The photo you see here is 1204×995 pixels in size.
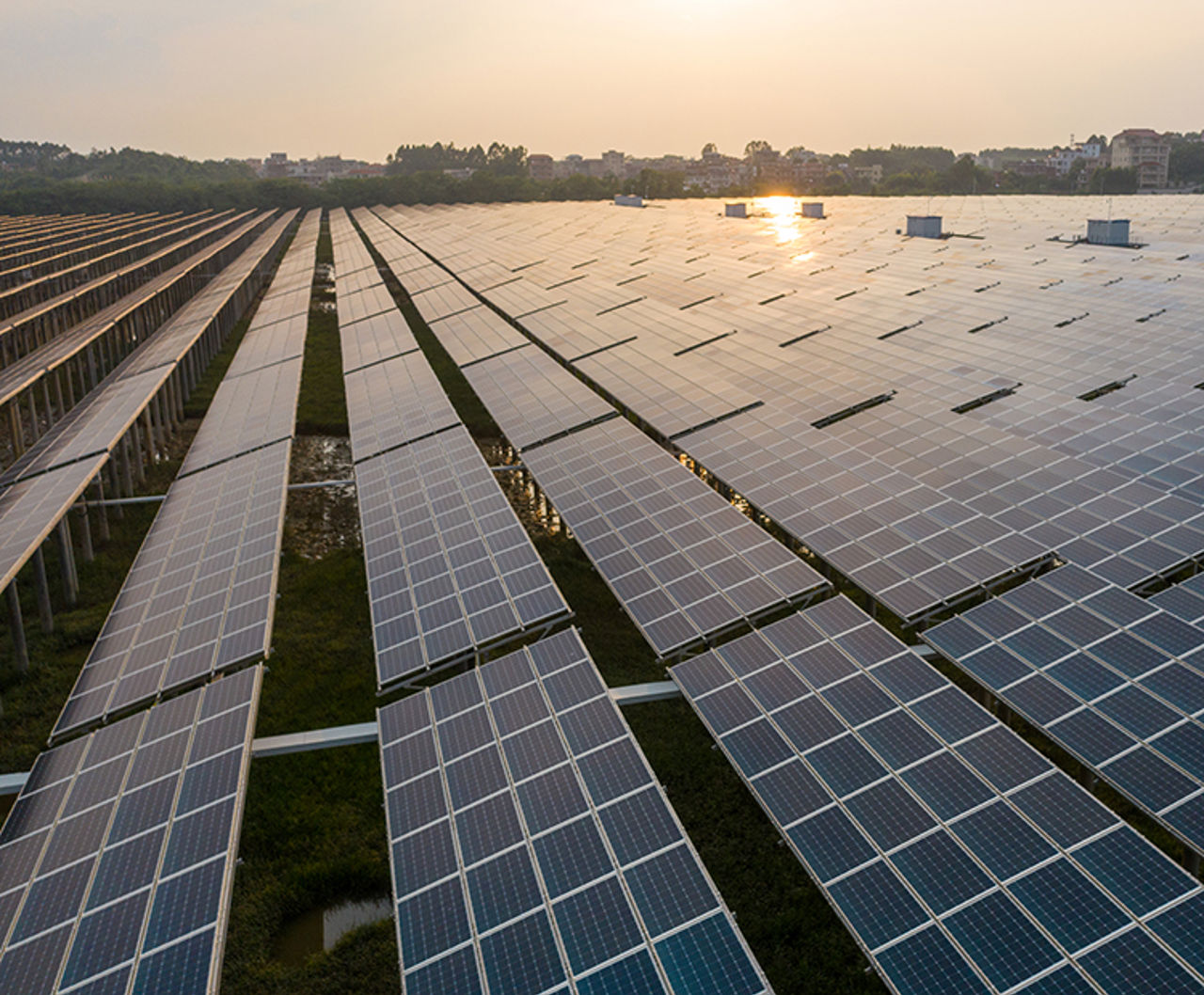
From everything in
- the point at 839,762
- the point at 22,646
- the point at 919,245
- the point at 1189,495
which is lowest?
the point at 22,646

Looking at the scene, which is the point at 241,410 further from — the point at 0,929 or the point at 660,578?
the point at 0,929

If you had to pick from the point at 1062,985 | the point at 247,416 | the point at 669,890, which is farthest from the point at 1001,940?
the point at 247,416

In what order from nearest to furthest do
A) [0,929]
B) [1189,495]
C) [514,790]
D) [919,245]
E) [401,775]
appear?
[0,929] → [514,790] → [401,775] → [1189,495] → [919,245]

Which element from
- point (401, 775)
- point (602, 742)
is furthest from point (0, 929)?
point (602, 742)

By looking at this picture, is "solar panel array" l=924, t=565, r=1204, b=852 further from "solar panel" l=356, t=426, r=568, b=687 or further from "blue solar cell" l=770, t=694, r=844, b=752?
"solar panel" l=356, t=426, r=568, b=687

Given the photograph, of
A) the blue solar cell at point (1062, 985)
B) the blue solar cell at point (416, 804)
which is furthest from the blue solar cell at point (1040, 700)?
the blue solar cell at point (416, 804)

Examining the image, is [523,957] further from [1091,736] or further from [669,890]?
[1091,736]

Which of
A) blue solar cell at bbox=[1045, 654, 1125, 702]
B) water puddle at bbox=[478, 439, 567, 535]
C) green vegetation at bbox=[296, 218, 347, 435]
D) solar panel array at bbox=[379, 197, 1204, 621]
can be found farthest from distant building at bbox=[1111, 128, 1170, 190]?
blue solar cell at bbox=[1045, 654, 1125, 702]
